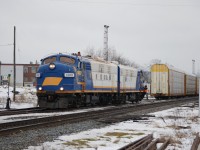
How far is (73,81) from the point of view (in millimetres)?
20547

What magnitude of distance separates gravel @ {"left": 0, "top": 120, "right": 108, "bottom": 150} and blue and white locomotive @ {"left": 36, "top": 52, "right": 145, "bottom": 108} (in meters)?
7.20

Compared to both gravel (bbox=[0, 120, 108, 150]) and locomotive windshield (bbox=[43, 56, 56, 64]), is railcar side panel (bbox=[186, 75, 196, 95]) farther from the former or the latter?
gravel (bbox=[0, 120, 108, 150])

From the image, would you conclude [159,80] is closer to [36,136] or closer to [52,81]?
[52,81]

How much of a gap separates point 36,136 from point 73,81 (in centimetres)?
1058

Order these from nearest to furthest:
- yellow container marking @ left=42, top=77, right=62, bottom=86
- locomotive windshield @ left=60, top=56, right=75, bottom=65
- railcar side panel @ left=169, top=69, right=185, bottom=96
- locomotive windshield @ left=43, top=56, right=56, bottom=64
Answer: yellow container marking @ left=42, top=77, right=62, bottom=86 < locomotive windshield @ left=60, top=56, right=75, bottom=65 < locomotive windshield @ left=43, top=56, right=56, bottom=64 < railcar side panel @ left=169, top=69, right=185, bottom=96

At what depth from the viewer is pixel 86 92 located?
73.0ft

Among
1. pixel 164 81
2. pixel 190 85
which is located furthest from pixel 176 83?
pixel 190 85

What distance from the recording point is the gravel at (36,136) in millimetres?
8711

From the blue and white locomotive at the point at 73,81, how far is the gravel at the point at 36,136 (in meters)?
7.20

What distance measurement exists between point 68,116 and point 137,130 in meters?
4.88

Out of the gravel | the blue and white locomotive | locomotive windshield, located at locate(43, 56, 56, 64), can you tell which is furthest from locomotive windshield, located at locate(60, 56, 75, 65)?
the gravel

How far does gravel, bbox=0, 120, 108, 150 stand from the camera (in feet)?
28.6

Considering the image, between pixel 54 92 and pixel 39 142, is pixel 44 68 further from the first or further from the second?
pixel 39 142

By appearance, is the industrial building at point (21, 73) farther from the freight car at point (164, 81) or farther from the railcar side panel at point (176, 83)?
the freight car at point (164, 81)
